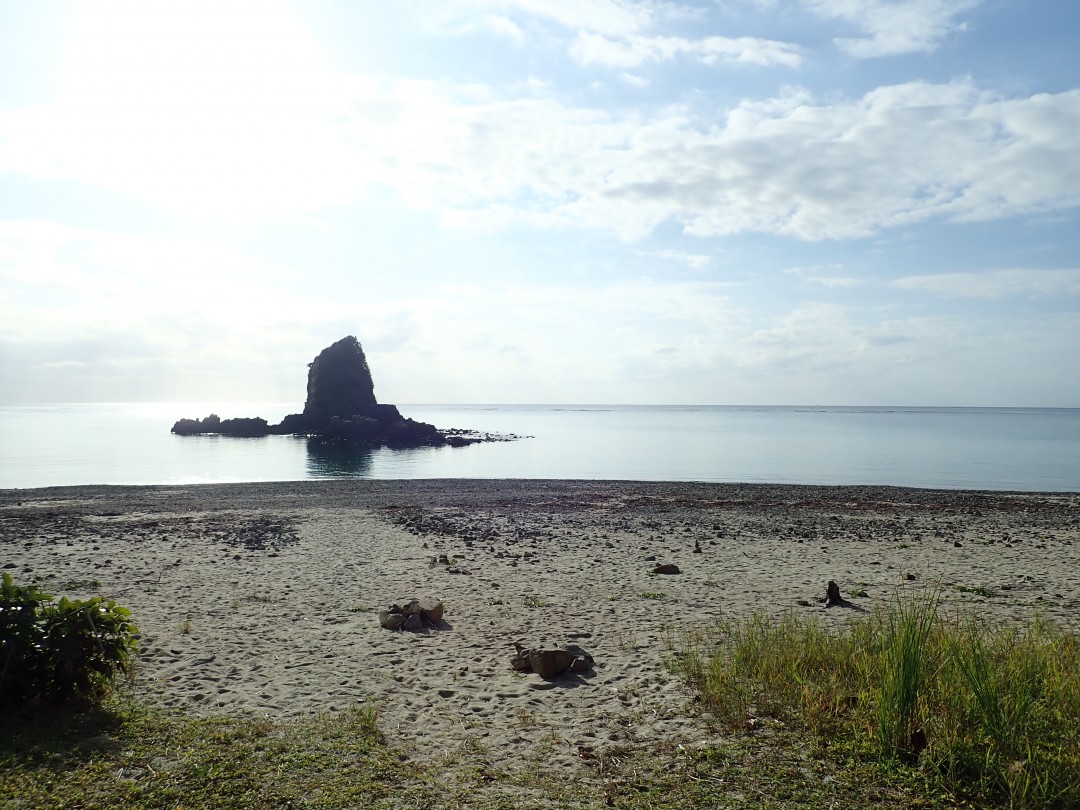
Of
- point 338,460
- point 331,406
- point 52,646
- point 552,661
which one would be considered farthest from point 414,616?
point 331,406

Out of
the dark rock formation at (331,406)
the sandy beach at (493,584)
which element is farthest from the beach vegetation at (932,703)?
the dark rock formation at (331,406)

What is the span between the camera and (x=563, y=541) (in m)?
20.3

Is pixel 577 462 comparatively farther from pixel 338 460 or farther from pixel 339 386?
pixel 339 386

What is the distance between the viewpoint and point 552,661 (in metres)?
8.73

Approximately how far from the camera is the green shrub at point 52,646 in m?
6.75

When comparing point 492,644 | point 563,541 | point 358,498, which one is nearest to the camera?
point 492,644

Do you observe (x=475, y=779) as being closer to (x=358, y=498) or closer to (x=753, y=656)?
(x=753, y=656)

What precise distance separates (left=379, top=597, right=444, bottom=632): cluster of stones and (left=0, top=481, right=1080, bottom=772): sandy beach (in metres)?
0.20

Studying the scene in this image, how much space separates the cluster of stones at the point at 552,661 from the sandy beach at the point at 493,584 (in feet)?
0.47

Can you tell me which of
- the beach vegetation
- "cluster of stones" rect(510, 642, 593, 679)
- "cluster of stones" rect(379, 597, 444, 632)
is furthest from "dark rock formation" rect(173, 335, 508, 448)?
the beach vegetation

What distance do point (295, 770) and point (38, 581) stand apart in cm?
1153

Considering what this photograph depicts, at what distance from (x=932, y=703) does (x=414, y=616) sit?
736cm

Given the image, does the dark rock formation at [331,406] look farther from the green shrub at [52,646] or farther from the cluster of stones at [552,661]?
the green shrub at [52,646]

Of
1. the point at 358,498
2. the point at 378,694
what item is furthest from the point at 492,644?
the point at 358,498
